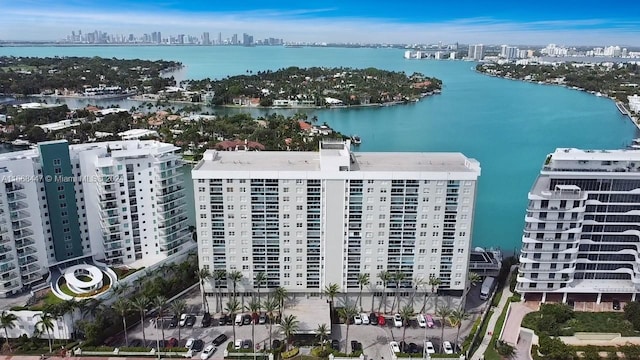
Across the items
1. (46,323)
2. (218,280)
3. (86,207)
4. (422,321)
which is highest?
(86,207)

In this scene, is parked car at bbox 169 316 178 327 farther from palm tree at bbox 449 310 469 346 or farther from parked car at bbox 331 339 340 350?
palm tree at bbox 449 310 469 346

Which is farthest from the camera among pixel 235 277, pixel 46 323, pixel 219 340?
pixel 235 277

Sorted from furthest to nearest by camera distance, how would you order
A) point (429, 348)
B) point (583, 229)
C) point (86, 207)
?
1. point (86, 207)
2. point (583, 229)
3. point (429, 348)

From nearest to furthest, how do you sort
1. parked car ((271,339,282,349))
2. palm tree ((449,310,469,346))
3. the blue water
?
palm tree ((449,310,469,346)) → parked car ((271,339,282,349)) → the blue water

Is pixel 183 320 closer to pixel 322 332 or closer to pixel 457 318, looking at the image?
pixel 322 332

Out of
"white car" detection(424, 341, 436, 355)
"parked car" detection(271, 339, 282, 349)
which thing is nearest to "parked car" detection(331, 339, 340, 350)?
"parked car" detection(271, 339, 282, 349)

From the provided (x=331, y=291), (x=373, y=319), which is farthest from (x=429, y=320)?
(x=331, y=291)
